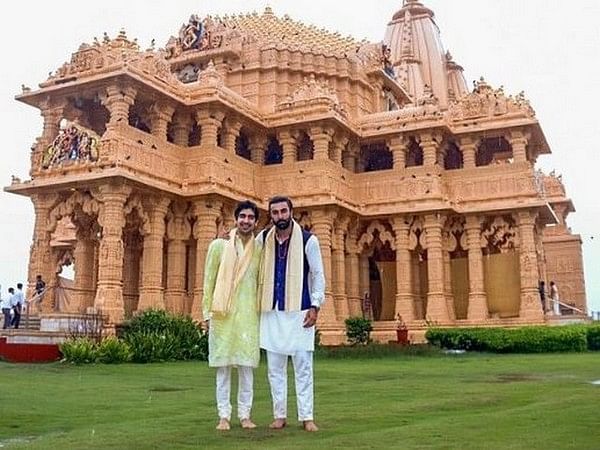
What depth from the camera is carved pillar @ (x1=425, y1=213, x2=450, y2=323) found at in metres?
29.3

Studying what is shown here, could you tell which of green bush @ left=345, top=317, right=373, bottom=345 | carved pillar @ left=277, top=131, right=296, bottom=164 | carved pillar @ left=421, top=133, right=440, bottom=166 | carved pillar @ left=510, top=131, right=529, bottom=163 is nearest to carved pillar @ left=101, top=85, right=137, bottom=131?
carved pillar @ left=277, top=131, right=296, bottom=164

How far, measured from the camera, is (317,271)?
7.08 metres

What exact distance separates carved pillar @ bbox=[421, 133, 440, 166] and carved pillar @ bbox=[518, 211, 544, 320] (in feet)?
13.6

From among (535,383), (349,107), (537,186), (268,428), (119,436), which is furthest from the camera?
(349,107)

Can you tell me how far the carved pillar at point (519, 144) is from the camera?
29.8m

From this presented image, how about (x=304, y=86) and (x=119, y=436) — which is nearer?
(x=119, y=436)

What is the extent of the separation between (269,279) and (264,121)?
23.7 meters

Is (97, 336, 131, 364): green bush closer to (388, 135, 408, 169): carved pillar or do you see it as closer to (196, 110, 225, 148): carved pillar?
(196, 110, 225, 148): carved pillar

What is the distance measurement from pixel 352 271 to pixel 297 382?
2477 centimetres

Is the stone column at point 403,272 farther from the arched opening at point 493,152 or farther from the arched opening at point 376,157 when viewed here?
the arched opening at point 493,152

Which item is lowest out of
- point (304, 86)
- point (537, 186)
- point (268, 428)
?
point (268, 428)

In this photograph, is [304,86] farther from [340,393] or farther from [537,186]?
[340,393]

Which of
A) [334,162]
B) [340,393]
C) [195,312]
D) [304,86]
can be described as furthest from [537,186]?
[340,393]

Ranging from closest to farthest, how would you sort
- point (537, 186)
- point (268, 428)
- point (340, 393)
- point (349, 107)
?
point (268, 428), point (340, 393), point (537, 186), point (349, 107)
